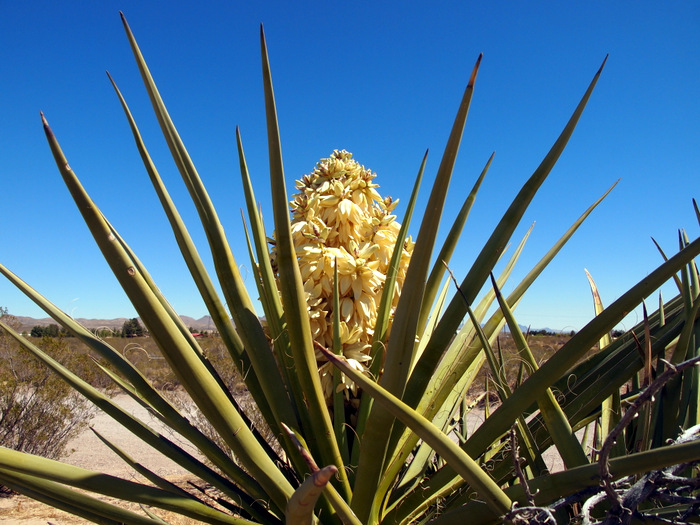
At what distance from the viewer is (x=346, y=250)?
58.1 inches

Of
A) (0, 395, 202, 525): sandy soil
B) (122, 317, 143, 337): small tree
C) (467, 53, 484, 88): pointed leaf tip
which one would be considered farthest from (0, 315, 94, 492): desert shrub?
(467, 53, 484, 88): pointed leaf tip

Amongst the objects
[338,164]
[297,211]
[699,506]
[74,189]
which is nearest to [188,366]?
[74,189]

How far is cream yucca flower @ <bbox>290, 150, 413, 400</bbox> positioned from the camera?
137 cm

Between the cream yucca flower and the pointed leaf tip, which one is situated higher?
the pointed leaf tip

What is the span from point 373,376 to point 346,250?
467mm

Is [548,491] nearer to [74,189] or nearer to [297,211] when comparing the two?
[74,189]

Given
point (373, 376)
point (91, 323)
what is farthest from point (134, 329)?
point (91, 323)

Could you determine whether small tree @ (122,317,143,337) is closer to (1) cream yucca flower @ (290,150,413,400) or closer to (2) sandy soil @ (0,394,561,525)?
(2) sandy soil @ (0,394,561,525)

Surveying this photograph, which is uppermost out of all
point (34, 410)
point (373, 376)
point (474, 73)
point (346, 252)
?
point (474, 73)

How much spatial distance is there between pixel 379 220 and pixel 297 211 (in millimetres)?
→ 277

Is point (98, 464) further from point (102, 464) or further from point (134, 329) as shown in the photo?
point (134, 329)

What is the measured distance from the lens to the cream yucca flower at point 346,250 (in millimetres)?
1369

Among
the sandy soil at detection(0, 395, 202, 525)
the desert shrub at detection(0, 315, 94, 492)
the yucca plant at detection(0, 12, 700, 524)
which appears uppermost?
the yucca plant at detection(0, 12, 700, 524)

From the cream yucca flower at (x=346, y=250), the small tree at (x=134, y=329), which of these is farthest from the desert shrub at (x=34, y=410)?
the cream yucca flower at (x=346, y=250)
